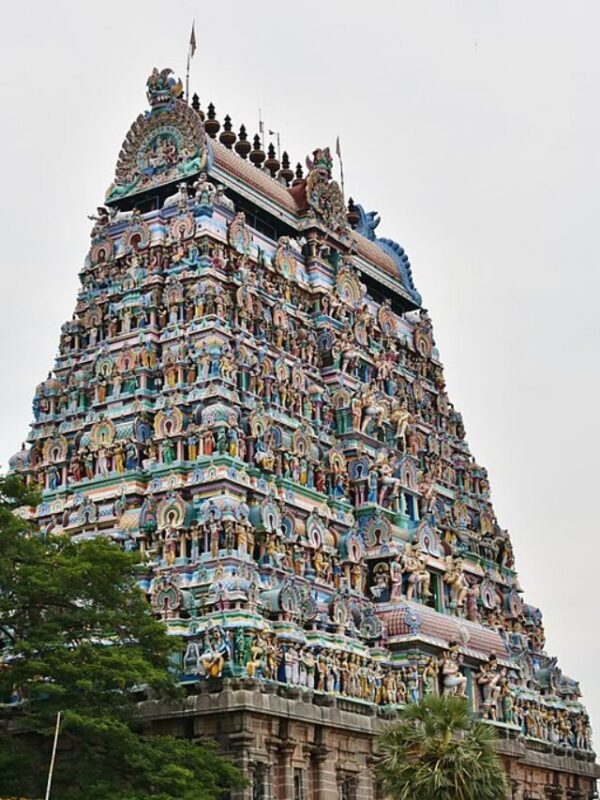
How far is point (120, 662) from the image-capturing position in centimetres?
4525

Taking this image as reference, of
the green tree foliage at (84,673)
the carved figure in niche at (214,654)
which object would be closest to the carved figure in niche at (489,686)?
the carved figure in niche at (214,654)

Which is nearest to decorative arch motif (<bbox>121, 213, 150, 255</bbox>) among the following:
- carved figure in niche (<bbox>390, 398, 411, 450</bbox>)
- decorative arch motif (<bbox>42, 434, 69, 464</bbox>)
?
decorative arch motif (<bbox>42, 434, 69, 464</bbox>)

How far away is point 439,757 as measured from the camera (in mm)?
45281

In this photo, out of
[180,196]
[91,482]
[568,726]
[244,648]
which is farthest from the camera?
[568,726]

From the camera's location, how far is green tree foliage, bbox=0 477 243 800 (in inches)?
1746

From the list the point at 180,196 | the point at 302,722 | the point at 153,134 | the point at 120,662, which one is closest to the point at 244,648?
the point at 302,722

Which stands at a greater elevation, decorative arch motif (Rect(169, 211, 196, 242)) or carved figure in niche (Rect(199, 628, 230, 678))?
decorative arch motif (Rect(169, 211, 196, 242))

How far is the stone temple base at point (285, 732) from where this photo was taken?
165 ft

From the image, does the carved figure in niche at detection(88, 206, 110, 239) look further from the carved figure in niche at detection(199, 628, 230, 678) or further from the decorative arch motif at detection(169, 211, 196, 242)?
the carved figure in niche at detection(199, 628, 230, 678)

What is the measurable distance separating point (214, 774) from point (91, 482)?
1755cm

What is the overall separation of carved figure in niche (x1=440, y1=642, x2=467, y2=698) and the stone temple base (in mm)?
4451

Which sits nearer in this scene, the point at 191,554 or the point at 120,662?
the point at 120,662

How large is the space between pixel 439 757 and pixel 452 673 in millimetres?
15604

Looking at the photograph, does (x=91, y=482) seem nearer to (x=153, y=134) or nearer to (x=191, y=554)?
(x=191, y=554)
